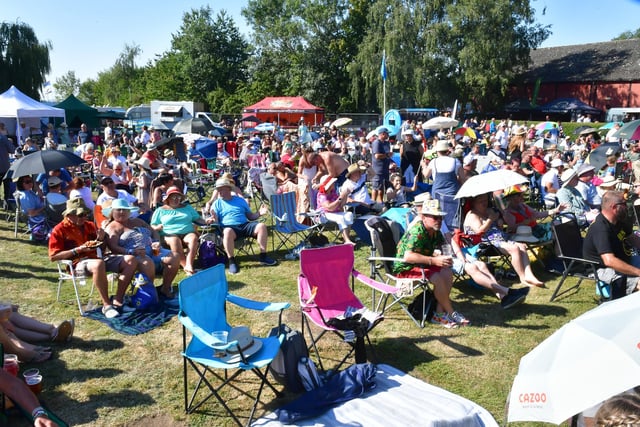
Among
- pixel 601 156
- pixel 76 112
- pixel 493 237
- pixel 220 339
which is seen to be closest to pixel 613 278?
pixel 493 237

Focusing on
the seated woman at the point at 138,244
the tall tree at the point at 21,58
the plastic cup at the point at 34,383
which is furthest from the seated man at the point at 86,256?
the tall tree at the point at 21,58

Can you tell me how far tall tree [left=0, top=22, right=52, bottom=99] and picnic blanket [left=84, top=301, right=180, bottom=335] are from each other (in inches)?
1340

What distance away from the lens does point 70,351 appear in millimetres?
4465

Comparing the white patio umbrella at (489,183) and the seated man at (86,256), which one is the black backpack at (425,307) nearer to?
the white patio umbrella at (489,183)

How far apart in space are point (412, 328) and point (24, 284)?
4680 mm

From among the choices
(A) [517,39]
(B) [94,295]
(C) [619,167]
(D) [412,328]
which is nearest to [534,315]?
(D) [412,328]

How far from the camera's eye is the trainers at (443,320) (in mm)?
4902

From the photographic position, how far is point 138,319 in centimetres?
515

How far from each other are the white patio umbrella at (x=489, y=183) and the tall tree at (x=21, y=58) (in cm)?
3527

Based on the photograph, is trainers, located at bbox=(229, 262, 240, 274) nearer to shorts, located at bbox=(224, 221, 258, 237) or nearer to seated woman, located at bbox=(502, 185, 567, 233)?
shorts, located at bbox=(224, 221, 258, 237)

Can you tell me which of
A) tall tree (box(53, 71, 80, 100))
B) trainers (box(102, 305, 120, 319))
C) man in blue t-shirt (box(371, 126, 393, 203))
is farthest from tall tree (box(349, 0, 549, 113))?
tall tree (box(53, 71, 80, 100))

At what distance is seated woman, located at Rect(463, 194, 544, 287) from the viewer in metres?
5.89

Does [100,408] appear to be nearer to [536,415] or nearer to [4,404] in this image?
[4,404]

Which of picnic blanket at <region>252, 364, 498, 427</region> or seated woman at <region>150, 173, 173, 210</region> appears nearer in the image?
picnic blanket at <region>252, 364, 498, 427</region>
